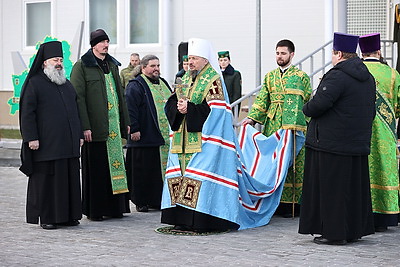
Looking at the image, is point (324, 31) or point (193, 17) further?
point (193, 17)

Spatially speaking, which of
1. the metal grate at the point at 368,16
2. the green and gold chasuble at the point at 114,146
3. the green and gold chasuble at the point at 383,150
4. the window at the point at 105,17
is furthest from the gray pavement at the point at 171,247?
the window at the point at 105,17

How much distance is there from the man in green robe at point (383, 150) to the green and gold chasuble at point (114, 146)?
9.38ft

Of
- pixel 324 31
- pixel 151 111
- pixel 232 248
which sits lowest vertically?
pixel 232 248

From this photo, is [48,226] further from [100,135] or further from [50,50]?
[50,50]

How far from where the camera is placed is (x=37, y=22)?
23.5 m

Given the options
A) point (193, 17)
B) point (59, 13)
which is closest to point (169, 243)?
point (193, 17)

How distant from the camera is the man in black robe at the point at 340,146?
29.7 feet

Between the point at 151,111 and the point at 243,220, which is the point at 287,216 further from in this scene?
the point at 151,111

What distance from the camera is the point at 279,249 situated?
8984 millimetres

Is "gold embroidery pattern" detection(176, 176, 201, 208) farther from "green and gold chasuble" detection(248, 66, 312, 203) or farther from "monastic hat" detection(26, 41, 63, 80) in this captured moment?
"monastic hat" detection(26, 41, 63, 80)

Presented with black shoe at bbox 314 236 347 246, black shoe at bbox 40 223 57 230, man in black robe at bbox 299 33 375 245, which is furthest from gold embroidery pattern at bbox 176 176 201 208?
black shoe at bbox 40 223 57 230

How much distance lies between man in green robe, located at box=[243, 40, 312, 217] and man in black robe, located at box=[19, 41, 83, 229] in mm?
2134

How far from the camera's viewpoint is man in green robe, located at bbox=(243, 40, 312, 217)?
11.0m

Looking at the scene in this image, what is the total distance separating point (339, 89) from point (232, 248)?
175 centimetres
